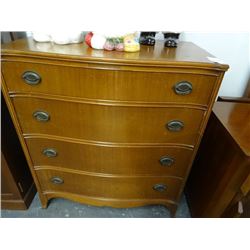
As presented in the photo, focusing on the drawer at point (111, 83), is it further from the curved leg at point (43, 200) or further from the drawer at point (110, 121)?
the curved leg at point (43, 200)

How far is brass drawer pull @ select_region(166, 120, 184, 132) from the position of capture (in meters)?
0.87

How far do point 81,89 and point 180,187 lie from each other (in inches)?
31.6

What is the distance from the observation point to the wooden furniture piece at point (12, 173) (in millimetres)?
1096

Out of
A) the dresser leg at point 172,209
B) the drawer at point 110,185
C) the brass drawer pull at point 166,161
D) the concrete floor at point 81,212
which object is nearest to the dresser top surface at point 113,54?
the brass drawer pull at point 166,161

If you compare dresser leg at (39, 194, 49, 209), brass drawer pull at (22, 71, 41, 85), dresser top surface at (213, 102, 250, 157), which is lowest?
dresser leg at (39, 194, 49, 209)

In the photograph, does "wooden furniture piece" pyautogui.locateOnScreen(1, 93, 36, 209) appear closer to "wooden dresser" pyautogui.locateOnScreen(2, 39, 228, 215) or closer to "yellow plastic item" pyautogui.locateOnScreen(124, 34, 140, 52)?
"wooden dresser" pyautogui.locateOnScreen(2, 39, 228, 215)

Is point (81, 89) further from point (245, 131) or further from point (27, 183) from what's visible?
point (27, 183)

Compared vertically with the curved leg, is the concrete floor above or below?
below

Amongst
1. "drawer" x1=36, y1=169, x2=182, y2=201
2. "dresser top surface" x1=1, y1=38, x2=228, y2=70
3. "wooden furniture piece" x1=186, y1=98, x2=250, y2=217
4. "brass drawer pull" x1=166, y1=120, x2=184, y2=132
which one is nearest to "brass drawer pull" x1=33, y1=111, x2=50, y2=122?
"dresser top surface" x1=1, y1=38, x2=228, y2=70

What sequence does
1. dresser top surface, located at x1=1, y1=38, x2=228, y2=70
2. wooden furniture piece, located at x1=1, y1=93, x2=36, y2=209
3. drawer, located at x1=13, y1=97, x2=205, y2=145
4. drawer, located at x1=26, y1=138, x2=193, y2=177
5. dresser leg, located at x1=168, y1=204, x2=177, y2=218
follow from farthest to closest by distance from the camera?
dresser leg, located at x1=168, y1=204, x2=177, y2=218 → wooden furniture piece, located at x1=1, y1=93, x2=36, y2=209 → drawer, located at x1=26, y1=138, x2=193, y2=177 → drawer, located at x1=13, y1=97, x2=205, y2=145 → dresser top surface, located at x1=1, y1=38, x2=228, y2=70

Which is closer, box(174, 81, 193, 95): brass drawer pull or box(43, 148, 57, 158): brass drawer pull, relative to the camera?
box(174, 81, 193, 95): brass drawer pull

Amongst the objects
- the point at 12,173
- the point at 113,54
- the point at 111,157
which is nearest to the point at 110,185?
the point at 111,157
